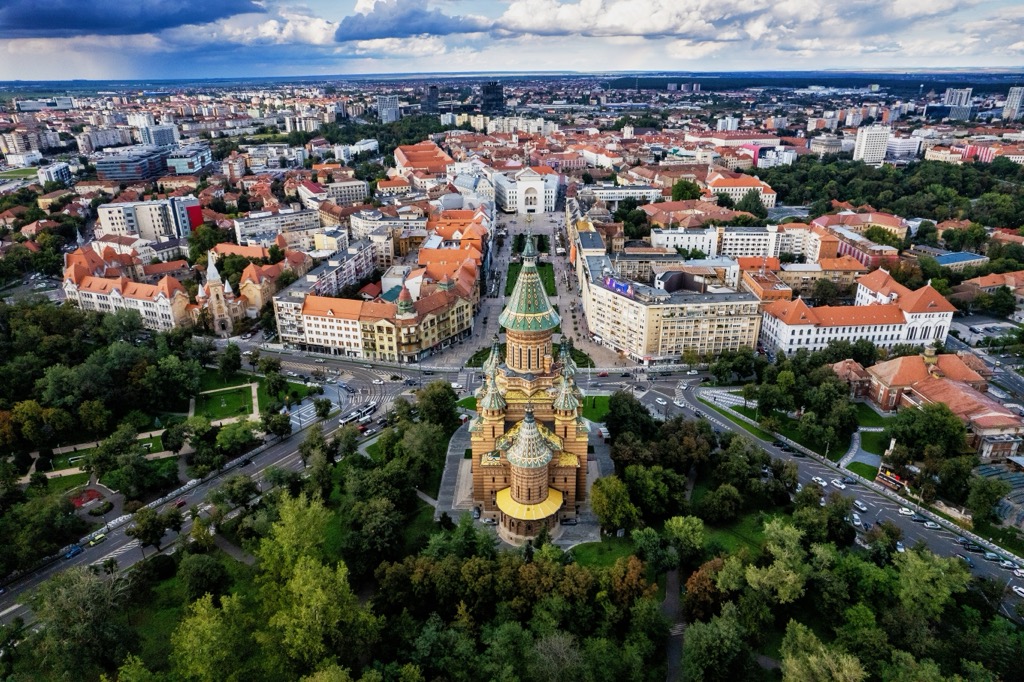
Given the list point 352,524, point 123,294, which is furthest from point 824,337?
point 123,294

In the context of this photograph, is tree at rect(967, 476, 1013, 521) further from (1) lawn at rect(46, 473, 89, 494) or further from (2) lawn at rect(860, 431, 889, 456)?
(1) lawn at rect(46, 473, 89, 494)

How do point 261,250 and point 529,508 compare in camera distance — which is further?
point 261,250

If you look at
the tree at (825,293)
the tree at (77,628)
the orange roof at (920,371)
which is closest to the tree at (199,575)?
the tree at (77,628)

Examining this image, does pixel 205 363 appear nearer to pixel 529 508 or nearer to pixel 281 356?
pixel 281 356

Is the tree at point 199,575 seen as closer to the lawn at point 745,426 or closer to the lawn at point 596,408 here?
the lawn at point 596,408

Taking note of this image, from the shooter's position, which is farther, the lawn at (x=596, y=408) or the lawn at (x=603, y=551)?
the lawn at (x=596, y=408)

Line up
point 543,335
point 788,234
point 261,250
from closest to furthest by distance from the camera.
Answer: point 543,335 < point 261,250 < point 788,234

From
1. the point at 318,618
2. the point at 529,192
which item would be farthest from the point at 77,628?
the point at 529,192
